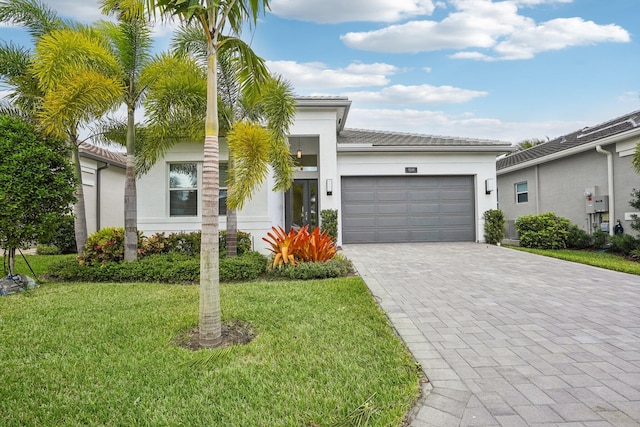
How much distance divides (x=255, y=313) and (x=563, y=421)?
338 centimetres

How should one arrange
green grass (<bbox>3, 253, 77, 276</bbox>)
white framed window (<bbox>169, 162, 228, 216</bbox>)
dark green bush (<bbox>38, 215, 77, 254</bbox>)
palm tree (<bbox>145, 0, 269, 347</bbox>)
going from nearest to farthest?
palm tree (<bbox>145, 0, 269, 347</bbox>) < green grass (<bbox>3, 253, 77, 276</bbox>) < white framed window (<bbox>169, 162, 228, 216</bbox>) < dark green bush (<bbox>38, 215, 77, 254</bbox>)

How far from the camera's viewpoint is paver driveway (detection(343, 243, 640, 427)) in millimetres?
2314

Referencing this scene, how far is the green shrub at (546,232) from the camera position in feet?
35.6

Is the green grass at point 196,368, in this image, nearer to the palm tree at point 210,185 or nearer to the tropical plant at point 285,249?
the palm tree at point 210,185

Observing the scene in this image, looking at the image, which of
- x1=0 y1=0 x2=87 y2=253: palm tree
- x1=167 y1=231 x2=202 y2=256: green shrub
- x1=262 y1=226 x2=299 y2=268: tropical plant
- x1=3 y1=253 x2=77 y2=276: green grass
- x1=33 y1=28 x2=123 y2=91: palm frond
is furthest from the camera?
x1=167 y1=231 x2=202 y2=256: green shrub

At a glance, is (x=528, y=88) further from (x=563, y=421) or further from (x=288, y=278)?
(x=563, y=421)

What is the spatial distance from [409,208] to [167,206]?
823cm

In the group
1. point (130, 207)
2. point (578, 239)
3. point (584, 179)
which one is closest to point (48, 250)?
point (130, 207)

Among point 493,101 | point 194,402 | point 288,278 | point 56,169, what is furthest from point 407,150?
point 194,402

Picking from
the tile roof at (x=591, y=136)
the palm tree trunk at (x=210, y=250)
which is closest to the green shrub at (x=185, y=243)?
the palm tree trunk at (x=210, y=250)

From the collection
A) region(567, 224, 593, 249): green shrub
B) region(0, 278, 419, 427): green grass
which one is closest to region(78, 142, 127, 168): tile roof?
region(0, 278, 419, 427): green grass

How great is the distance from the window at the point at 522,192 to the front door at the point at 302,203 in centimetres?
1000

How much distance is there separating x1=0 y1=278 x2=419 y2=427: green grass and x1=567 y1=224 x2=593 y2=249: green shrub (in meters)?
9.59

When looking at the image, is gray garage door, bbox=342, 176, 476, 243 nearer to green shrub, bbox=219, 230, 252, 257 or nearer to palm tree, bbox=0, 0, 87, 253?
green shrub, bbox=219, 230, 252, 257
